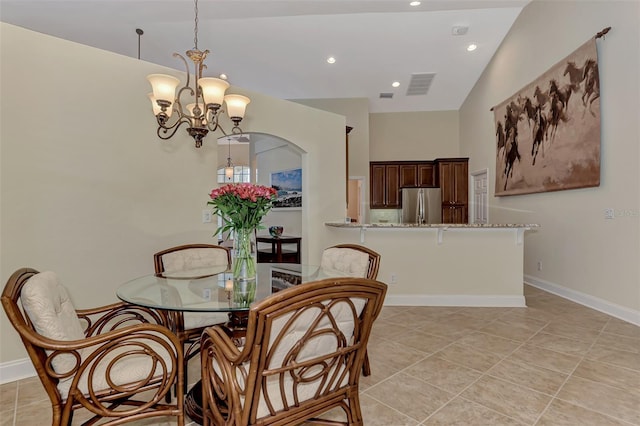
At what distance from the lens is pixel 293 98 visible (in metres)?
7.16

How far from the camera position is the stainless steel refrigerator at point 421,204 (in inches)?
289

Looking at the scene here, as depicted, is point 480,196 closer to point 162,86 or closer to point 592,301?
point 592,301

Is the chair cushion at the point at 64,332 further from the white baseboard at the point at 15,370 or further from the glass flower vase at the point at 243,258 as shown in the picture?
the white baseboard at the point at 15,370

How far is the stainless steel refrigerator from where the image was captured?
24.1 ft

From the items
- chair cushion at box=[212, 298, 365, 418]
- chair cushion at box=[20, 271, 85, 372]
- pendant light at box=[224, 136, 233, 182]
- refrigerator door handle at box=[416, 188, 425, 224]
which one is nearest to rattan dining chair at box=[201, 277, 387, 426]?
chair cushion at box=[212, 298, 365, 418]

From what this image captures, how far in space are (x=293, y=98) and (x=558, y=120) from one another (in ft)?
16.3

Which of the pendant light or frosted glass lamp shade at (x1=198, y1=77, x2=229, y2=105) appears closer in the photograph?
frosted glass lamp shade at (x1=198, y1=77, x2=229, y2=105)

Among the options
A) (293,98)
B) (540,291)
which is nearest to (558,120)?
(540,291)

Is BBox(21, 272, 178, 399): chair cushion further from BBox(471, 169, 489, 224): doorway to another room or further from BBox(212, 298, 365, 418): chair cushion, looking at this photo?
BBox(471, 169, 489, 224): doorway to another room

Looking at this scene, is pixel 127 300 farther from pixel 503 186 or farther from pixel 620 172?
pixel 503 186

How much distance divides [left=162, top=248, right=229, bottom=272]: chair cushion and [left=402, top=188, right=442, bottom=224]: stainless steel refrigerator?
5513mm

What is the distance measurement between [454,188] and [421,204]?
0.94 m

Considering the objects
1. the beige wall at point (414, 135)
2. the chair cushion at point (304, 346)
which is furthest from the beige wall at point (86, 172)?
the beige wall at point (414, 135)

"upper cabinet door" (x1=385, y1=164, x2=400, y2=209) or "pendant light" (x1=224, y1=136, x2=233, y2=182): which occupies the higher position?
"pendant light" (x1=224, y1=136, x2=233, y2=182)
